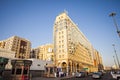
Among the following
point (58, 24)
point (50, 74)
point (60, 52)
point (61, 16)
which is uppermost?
point (61, 16)

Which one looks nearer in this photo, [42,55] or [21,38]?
[21,38]

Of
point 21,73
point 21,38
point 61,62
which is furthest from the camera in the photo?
point 21,38

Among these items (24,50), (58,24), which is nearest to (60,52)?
(58,24)

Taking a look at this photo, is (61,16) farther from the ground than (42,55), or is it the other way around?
(61,16)

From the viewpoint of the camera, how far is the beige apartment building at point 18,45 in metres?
82.3

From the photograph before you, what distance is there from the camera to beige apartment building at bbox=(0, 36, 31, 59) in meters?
82.3

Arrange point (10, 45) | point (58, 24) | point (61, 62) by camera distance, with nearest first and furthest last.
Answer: point (61, 62)
point (58, 24)
point (10, 45)

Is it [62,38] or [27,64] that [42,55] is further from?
[27,64]

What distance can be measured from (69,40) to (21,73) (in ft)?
121

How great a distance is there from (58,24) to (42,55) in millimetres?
51020

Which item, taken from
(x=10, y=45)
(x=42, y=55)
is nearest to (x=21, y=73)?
(x=10, y=45)

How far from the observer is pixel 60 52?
174ft

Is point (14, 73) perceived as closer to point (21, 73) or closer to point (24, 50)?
point (21, 73)

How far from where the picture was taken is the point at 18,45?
280 ft
